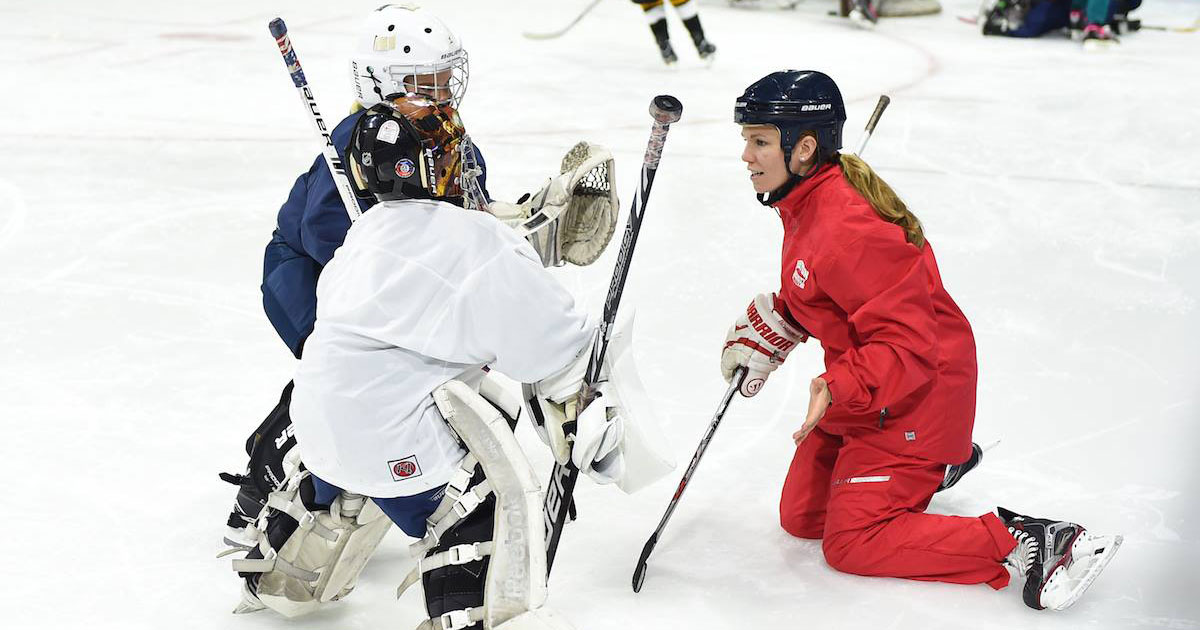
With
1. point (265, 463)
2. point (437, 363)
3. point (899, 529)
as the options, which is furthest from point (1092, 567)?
point (265, 463)

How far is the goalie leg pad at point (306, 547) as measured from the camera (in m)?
1.97

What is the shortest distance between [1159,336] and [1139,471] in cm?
89

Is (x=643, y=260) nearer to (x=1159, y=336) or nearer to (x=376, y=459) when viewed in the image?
(x=1159, y=336)

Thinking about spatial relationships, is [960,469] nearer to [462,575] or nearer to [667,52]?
[462,575]

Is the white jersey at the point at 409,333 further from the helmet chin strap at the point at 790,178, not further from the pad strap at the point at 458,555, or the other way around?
the helmet chin strap at the point at 790,178

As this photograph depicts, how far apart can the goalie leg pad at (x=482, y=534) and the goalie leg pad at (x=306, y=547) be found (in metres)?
0.23

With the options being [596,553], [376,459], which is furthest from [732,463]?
[376,459]

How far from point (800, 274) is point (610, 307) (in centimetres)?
43

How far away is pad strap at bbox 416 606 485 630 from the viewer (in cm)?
174

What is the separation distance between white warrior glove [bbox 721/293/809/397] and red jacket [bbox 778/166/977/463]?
0.10 feet

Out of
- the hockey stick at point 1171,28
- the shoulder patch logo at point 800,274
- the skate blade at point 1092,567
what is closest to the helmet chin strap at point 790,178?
the shoulder patch logo at point 800,274

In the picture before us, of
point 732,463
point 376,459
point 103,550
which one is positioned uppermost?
point 376,459

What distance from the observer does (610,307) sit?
1.89m

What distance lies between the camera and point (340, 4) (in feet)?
29.4
